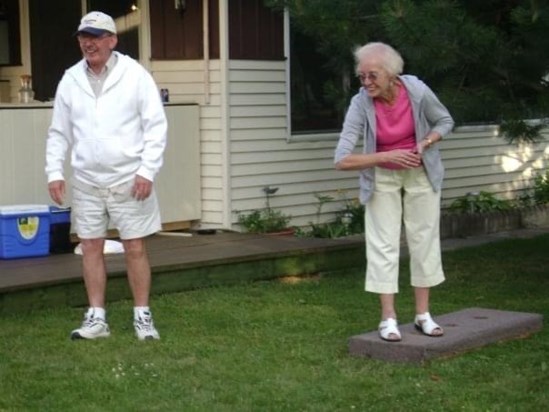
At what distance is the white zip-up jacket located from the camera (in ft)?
20.5

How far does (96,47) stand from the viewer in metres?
6.25

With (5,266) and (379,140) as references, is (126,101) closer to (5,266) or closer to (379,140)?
(379,140)

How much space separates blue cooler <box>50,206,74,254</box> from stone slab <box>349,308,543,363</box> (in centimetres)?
314

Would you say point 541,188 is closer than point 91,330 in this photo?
No

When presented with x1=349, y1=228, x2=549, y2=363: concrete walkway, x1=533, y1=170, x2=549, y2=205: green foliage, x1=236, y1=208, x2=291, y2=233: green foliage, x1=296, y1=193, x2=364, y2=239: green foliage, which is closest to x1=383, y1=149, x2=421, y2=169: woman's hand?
x1=349, y1=228, x2=549, y2=363: concrete walkway

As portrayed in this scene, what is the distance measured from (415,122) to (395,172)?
0.86 feet

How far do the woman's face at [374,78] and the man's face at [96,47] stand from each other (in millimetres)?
1366

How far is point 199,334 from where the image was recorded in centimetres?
668

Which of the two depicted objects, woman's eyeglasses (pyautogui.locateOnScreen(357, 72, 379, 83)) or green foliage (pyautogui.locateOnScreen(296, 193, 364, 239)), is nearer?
woman's eyeglasses (pyautogui.locateOnScreen(357, 72, 379, 83))

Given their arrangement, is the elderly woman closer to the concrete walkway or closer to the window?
the concrete walkway

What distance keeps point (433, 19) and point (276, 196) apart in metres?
A: 3.50

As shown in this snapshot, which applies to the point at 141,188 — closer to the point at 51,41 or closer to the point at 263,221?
the point at 263,221

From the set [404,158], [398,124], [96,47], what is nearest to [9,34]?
[96,47]

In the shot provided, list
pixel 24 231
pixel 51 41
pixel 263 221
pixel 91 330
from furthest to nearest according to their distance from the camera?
1. pixel 51 41
2. pixel 263 221
3. pixel 24 231
4. pixel 91 330
